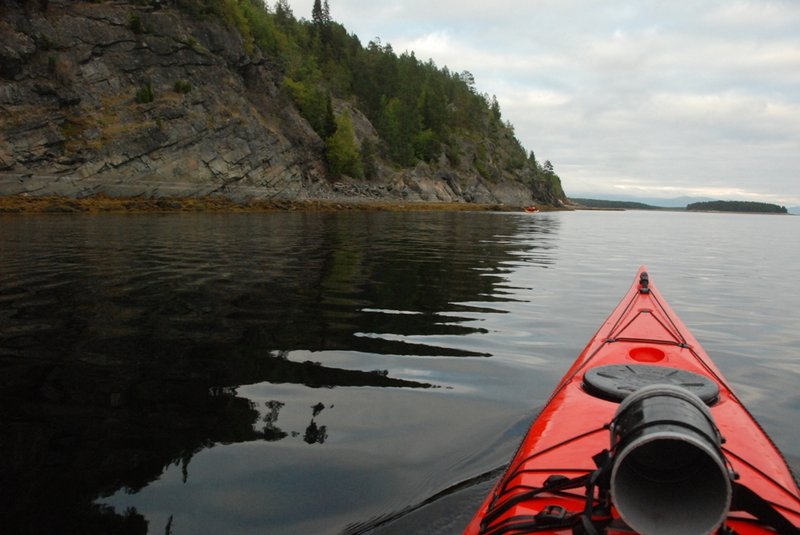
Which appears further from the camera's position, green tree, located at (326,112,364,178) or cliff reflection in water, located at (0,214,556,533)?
green tree, located at (326,112,364,178)

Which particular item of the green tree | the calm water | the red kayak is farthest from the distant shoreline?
the red kayak

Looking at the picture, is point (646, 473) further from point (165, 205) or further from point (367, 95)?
point (367, 95)

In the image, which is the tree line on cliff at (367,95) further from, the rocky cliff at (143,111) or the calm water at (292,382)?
the calm water at (292,382)

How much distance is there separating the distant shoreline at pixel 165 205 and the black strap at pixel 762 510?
40.3m

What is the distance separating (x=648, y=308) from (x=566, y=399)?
8.91 ft

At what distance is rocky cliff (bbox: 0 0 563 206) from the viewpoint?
41031 mm

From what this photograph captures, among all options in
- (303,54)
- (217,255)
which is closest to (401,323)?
(217,255)

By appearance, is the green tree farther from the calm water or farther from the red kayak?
the red kayak

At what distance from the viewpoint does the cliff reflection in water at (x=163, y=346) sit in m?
3.68

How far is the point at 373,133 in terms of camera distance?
83812 mm

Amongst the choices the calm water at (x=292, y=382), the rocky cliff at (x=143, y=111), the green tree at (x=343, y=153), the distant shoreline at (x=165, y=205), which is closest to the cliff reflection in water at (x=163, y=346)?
the calm water at (x=292, y=382)

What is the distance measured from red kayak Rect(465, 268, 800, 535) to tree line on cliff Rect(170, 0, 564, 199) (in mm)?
64630

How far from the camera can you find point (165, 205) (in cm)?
4459

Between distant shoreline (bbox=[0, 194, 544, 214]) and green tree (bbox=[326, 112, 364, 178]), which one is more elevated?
green tree (bbox=[326, 112, 364, 178])
